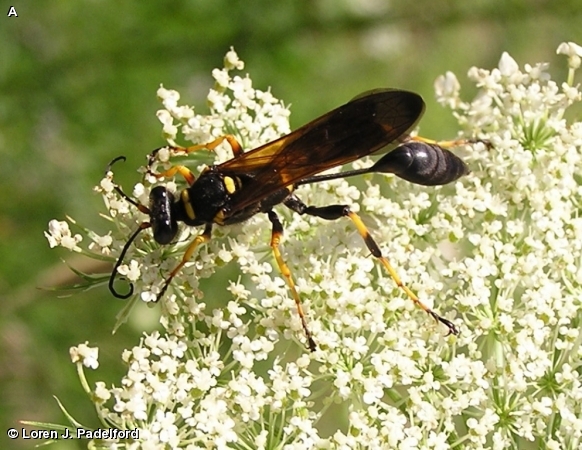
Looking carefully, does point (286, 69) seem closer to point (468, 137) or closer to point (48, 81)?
point (48, 81)

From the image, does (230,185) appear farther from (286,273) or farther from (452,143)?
(452,143)

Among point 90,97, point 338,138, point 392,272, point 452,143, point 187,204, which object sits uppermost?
point 90,97

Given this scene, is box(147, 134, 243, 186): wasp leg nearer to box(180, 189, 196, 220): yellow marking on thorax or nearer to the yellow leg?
box(180, 189, 196, 220): yellow marking on thorax

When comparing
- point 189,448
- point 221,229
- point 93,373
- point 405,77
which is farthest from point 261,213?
point 405,77

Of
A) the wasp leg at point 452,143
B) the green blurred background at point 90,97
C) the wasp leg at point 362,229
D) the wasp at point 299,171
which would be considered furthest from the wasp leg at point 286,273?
the green blurred background at point 90,97

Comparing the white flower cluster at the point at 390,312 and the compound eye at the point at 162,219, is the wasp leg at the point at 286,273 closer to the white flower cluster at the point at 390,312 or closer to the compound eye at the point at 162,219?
the white flower cluster at the point at 390,312

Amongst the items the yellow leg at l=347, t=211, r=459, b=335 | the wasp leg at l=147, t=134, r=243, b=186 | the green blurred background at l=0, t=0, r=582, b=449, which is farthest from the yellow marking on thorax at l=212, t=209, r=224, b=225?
the green blurred background at l=0, t=0, r=582, b=449

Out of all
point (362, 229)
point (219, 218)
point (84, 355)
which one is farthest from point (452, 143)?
point (84, 355)
